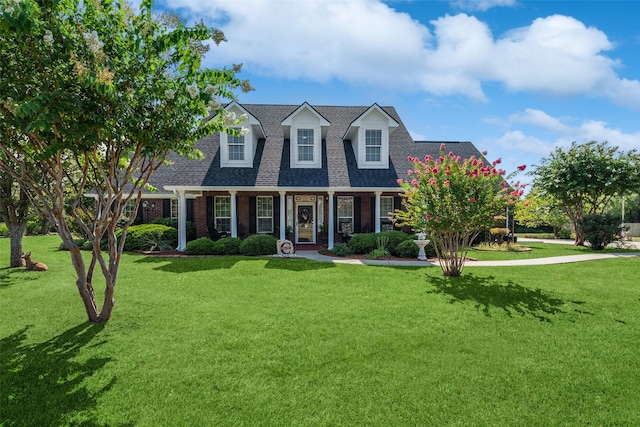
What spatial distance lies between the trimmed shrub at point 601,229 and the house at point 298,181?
886cm

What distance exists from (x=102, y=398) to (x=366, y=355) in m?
3.23

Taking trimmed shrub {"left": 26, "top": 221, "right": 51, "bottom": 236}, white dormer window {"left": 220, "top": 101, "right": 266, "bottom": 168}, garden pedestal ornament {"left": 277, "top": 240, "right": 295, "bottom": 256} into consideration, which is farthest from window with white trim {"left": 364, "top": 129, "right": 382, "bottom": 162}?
trimmed shrub {"left": 26, "top": 221, "right": 51, "bottom": 236}

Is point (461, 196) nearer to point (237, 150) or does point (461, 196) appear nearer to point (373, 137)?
point (373, 137)

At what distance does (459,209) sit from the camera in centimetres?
869

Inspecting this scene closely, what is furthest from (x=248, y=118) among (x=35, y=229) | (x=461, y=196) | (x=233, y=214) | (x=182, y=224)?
(x=35, y=229)

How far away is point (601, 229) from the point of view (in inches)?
591

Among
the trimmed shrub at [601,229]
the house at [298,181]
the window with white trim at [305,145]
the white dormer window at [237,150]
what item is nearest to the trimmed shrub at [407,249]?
the house at [298,181]

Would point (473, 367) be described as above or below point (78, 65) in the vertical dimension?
below

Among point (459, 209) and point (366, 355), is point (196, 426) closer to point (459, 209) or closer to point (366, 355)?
point (366, 355)

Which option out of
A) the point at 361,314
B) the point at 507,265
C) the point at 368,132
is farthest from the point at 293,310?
the point at 368,132

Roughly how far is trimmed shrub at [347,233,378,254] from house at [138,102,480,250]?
1.72 meters

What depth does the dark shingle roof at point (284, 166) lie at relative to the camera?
15273mm

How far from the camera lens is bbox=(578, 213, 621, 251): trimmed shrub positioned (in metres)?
15.0

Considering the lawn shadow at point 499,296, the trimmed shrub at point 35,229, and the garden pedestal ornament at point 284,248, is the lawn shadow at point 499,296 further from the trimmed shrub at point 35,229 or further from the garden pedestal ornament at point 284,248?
the trimmed shrub at point 35,229
